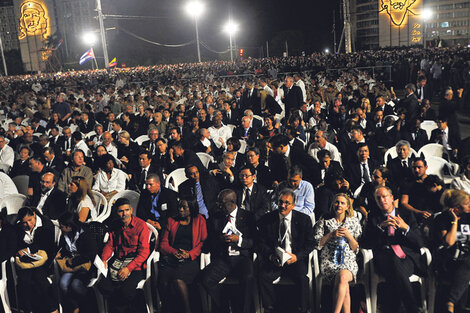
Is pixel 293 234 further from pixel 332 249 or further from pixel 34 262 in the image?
pixel 34 262

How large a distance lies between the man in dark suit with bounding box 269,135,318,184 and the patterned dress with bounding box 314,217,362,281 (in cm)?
186

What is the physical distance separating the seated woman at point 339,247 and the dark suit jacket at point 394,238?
14 cm

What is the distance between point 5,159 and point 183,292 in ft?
17.3

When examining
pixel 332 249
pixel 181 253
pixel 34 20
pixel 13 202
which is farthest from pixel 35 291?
pixel 34 20

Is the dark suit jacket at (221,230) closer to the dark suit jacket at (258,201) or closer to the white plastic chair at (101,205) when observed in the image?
the dark suit jacket at (258,201)

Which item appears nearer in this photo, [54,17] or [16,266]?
[16,266]

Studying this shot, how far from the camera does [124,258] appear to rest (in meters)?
4.46

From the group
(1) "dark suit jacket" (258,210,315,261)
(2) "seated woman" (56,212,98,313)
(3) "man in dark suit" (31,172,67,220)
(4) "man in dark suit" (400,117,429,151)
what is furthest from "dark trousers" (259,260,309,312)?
(4) "man in dark suit" (400,117,429,151)

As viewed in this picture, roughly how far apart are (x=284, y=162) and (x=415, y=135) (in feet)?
8.48

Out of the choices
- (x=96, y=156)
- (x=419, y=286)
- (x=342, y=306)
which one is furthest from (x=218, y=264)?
A: (x=96, y=156)

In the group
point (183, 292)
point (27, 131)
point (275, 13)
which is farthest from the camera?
point (275, 13)

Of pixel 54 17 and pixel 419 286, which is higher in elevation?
pixel 54 17

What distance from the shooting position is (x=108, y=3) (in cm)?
7712

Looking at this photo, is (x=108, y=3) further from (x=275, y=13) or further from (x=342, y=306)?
→ (x=342, y=306)
